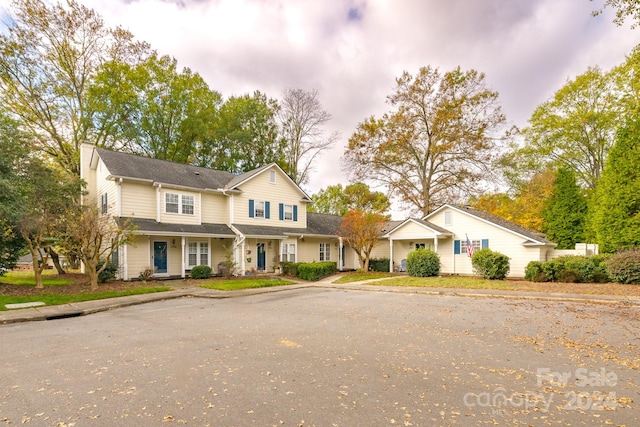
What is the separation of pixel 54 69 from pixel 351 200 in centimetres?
3128

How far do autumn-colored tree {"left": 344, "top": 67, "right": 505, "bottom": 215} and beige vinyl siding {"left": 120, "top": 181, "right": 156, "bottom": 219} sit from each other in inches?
705

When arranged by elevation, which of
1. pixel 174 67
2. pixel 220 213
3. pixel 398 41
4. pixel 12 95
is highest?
pixel 174 67

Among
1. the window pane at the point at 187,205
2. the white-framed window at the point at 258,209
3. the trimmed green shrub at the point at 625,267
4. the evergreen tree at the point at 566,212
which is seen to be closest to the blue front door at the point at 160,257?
the window pane at the point at 187,205

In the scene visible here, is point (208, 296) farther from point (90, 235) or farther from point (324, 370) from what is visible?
point (324, 370)

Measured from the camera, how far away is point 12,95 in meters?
22.4

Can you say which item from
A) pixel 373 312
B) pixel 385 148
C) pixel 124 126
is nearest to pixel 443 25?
pixel 373 312

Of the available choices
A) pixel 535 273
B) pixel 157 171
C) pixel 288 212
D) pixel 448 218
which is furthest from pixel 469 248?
pixel 157 171

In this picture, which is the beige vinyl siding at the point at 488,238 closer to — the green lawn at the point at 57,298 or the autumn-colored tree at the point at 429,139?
the autumn-colored tree at the point at 429,139

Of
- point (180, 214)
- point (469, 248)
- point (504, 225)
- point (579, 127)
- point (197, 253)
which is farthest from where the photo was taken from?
point (579, 127)

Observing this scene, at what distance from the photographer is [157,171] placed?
19469 millimetres

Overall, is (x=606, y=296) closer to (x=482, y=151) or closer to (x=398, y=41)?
(x=398, y=41)

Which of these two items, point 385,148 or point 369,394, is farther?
point 385,148

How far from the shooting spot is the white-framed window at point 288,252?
2271 cm

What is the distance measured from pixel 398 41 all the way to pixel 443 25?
194 cm
